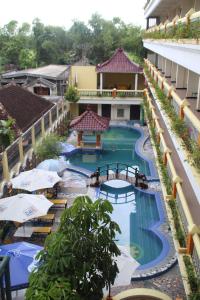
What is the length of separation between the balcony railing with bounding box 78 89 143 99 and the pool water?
13.8m

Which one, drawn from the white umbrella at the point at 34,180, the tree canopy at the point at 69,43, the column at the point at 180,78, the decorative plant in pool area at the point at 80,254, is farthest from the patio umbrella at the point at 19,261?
the tree canopy at the point at 69,43

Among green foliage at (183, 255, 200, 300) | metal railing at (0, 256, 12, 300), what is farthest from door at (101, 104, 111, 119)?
metal railing at (0, 256, 12, 300)

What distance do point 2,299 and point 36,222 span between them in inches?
408

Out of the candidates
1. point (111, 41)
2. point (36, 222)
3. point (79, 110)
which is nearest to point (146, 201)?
point (36, 222)

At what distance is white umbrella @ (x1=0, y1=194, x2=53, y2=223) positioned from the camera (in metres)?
12.9

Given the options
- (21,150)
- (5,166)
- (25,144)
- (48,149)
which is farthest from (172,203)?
(25,144)

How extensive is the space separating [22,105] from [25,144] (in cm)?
445

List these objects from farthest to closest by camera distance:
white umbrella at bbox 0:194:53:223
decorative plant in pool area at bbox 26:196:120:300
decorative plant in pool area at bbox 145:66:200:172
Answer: white umbrella at bbox 0:194:53:223, decorative plant in pool area at bbox 145:66:200:172, decorative plant in pool area at bbox 26:196:120:300

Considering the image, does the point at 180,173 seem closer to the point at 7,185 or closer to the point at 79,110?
the point at 7,185

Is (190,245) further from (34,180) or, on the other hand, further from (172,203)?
(34,180)

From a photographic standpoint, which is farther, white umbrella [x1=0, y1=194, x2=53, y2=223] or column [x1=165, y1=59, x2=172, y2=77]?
column [x1=165, y1=59, x2=172, y2=77]

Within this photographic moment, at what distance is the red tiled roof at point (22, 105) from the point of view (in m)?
21.0

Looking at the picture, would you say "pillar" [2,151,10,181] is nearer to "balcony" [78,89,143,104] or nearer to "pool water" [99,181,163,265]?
"pool water" [99,181,163,265]

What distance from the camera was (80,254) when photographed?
7344mm
